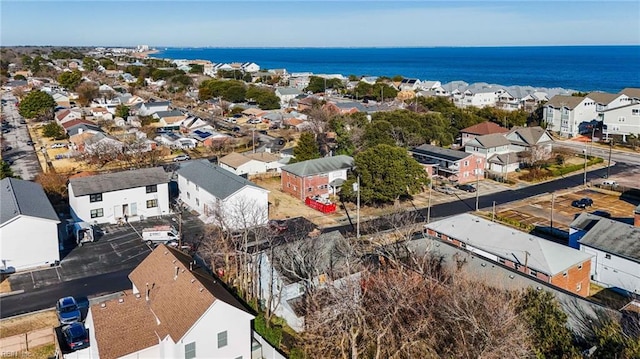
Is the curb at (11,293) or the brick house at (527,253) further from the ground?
the brick house at (527,253)

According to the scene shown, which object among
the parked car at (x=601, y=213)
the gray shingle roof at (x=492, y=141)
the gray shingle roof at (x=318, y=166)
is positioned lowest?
the parked car at (x=601, y=213)

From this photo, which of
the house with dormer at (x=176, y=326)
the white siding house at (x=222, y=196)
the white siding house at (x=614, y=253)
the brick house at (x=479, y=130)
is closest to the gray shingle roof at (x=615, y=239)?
the white siding house at (x=614, y=253)

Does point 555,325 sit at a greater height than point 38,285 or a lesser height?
greater

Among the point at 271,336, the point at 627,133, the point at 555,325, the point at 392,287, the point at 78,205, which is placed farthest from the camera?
the point at 627,133

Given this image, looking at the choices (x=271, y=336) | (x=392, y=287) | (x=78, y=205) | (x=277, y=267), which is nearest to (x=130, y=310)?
Answer: (x=271, y=336)

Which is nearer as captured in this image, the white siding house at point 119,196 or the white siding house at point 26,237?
the white siding house at point 26,237

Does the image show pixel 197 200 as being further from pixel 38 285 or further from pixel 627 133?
pixel 627 133

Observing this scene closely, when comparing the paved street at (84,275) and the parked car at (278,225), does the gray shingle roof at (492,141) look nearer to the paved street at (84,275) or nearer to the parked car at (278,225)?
the parked car at (278,225)
